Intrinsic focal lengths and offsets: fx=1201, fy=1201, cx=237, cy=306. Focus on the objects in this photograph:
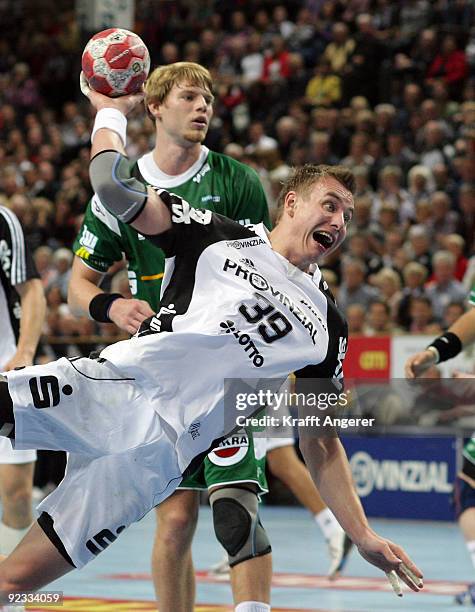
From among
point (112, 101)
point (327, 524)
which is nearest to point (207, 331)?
point (112, 101)

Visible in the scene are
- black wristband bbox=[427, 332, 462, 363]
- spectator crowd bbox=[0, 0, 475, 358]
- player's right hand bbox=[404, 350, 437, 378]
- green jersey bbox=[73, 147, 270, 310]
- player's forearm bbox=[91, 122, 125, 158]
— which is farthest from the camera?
spectator crowd bbox=[0, 0, 475, 358]

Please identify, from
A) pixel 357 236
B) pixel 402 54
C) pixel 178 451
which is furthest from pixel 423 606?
pixel 402 54

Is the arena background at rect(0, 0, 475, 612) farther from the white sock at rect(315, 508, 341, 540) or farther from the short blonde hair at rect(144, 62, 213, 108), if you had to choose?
the short blonde hair at rect(144, 62, 213, 108)

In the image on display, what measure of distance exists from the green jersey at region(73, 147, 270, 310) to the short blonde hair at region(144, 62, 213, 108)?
300mm

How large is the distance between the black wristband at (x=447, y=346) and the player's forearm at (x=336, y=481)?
177 cm

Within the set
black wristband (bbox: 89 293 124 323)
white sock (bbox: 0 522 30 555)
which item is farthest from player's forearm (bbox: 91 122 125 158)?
white sock (bbox: 0 522 30 555)

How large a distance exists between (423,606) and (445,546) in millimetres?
3164

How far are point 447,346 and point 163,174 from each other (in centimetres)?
179

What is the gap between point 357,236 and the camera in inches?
556

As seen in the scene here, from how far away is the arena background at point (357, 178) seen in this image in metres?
9.59

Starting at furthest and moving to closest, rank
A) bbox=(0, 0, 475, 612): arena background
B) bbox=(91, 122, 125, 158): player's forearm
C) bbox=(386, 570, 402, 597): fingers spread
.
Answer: bbox=(0, 0, 475, 612): arena background, bbox=(386, 570, 402, 597): fingers spread, bbox=(91, 122, 125, 158): player's forearm

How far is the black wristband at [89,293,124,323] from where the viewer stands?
200 inches

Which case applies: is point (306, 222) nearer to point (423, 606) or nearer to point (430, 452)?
point (423, 606)

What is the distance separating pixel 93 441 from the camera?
4156 millimetres
